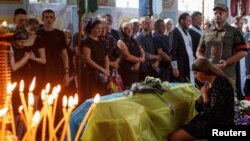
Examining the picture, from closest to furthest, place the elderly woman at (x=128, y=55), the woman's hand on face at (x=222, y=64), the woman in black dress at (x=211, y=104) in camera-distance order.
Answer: the woman in black dress at (x=211, y=104) < the woman's hand on face at (x=222, y=64) < the elderly woman at (x=128, y=55)

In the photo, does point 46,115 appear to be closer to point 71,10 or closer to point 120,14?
point 71,10

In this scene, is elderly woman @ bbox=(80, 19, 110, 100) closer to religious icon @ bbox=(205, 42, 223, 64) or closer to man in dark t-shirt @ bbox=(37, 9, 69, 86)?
man in dark t-shirt @ bbox=(37, 9, 69, 86)

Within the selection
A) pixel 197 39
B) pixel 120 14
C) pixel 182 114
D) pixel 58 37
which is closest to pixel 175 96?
pixel 182 114

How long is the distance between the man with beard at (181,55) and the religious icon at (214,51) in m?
1.23

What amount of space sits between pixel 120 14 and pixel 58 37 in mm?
4152

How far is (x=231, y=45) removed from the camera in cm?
576

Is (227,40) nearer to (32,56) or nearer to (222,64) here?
(222,64)

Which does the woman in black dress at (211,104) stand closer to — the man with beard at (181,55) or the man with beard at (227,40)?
the man with beard at (227,40)

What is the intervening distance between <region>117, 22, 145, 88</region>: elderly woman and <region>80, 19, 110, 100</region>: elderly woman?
1.98ft

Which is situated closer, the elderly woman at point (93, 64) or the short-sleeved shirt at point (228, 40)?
the short-sleeved shirt at point (228, 40)

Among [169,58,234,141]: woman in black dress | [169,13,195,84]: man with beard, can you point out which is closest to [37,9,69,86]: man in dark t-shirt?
[169,13,195,84]: man with beard

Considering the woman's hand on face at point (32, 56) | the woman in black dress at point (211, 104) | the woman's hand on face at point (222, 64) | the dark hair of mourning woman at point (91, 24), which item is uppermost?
the dark hair of mourning woman at point (91, 24)

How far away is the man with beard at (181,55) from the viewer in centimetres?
704

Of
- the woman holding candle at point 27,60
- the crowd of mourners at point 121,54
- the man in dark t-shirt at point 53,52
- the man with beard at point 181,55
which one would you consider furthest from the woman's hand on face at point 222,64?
the woman holding candle at point 27,60
